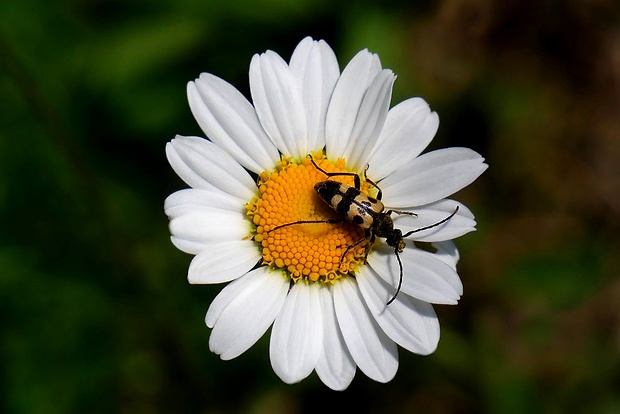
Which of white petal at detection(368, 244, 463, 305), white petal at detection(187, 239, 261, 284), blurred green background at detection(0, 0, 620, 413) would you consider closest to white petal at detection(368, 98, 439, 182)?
white petal at detection(368, 244, 463, 305)

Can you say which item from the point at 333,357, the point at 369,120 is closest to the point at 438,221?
the point at 369,120

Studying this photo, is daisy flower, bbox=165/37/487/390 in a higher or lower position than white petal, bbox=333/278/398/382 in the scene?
higher

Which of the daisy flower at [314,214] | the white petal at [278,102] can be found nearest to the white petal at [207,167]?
the daisy flower at [314,214]

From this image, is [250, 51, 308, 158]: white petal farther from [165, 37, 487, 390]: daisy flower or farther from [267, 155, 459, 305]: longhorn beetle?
[267, 155, 459, 305]: longhorn beetle

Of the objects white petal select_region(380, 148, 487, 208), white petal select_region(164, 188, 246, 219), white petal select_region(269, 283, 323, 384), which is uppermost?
white petal select_region(164, 188, 246, 219)

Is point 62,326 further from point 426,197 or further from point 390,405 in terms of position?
point 426,197

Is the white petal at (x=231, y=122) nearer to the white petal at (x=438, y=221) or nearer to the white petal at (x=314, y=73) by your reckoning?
the white petal at (x=314, y=73)
